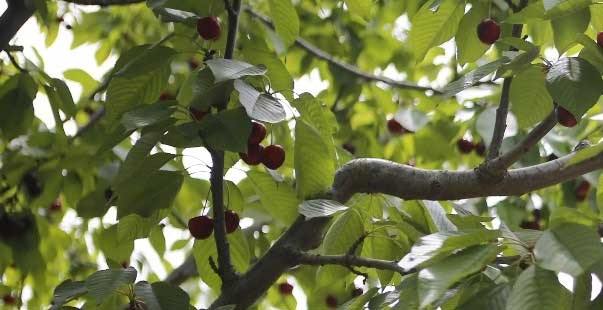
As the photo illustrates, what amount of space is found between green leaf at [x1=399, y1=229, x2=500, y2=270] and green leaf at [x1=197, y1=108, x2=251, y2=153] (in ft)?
1.22

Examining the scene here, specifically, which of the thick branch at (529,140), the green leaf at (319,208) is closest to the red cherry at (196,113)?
the green leaf at (319,208)

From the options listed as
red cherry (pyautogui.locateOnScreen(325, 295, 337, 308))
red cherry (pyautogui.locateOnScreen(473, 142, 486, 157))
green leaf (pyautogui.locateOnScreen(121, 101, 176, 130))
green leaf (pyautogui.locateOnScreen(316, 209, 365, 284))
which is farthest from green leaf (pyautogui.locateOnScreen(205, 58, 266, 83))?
red cherry (pyautogui.locateOnScreen(473, 142, 486, 157))

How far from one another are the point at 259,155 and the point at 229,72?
1.27 ft

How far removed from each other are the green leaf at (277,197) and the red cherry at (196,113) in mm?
333

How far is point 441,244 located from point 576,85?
15.6 inches

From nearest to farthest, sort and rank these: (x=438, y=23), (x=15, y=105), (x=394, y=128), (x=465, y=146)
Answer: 1. (x=438, y=23)
2. (x=15, y=105)
3. (x=465, y=146)
4. (x=394, y=128)

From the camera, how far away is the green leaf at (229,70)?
143 cm

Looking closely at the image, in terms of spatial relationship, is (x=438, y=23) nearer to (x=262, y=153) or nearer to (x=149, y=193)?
(x=262, y=153)

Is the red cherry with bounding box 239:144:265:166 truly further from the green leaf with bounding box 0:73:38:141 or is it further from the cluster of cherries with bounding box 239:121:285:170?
the green leaf with bounding box 0:73:38:141

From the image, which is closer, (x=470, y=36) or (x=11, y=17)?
(x=470, y=36)

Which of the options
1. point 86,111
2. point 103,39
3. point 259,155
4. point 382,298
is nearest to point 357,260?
point 382,298

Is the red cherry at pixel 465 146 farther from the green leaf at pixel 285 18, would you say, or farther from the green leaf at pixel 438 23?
the green leaf at pixel 285 18

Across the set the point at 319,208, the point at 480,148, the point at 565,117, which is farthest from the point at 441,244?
the point at 480,148

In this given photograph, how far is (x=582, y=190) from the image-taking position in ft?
10.2
